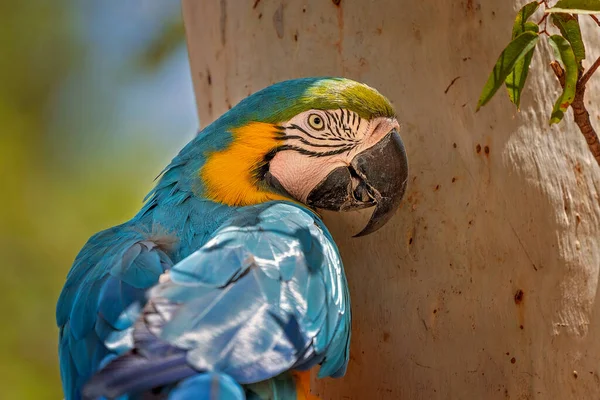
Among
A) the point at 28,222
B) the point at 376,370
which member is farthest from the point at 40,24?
the point at 376,370

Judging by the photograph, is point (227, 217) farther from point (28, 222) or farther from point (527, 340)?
point (28, 222)

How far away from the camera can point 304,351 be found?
1422mm

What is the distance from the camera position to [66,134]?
16.4ft

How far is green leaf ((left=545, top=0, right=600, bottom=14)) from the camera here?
1397mm

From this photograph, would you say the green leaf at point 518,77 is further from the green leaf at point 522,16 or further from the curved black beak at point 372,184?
the curved black beak at point 372,184

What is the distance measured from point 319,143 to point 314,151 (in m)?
0.03

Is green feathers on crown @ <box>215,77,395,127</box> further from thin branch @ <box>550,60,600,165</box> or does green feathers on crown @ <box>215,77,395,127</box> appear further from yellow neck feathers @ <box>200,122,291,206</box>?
thin branch @ <box>550,60,600,165</box>

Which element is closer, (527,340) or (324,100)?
(527,340)

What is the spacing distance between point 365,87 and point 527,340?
78 cm

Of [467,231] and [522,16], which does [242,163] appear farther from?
[522,16]

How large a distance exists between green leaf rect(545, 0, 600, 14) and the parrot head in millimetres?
557

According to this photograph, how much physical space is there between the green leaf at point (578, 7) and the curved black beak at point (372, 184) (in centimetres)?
56

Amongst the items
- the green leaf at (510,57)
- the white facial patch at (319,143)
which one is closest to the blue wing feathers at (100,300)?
the white facial patch at (319,143)

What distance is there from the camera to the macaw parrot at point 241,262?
1.27 metres
